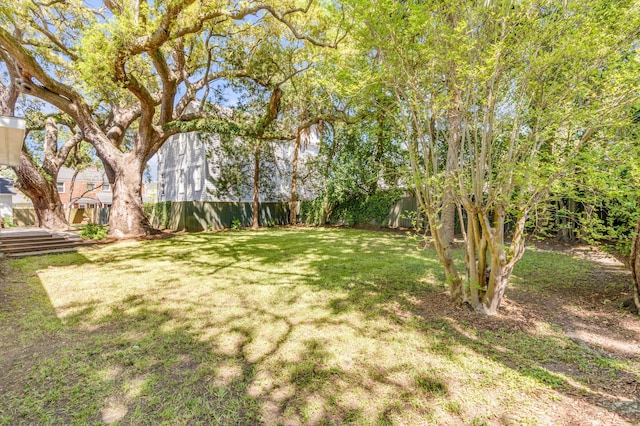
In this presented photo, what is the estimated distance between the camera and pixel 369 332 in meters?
3.13

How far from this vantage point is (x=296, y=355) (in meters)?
2.67

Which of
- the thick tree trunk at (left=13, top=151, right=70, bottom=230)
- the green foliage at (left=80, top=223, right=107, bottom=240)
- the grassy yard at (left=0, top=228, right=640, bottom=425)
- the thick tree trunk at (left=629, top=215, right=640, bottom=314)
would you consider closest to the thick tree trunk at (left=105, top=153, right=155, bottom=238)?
the green foliage at (left=80, top=223, right=107, bottom=240)

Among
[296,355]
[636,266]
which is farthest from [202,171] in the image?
[636,266]

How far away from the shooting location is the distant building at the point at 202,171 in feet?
52.3

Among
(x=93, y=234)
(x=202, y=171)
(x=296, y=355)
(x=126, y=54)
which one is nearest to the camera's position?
(x=296, y=355)

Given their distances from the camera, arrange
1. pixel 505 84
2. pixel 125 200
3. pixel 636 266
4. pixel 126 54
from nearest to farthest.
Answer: pixel 505 84
pixel 636 266
pixel 126 54
pixel 125 200

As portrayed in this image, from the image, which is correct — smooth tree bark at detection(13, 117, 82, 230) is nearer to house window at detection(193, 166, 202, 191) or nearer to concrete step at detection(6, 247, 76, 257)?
house window at detection(193, 166, 202, 191)

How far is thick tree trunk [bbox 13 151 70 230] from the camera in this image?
37.6ft

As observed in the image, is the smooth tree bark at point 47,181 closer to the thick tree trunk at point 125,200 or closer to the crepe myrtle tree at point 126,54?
the crepe myrtle tree at point 126,54

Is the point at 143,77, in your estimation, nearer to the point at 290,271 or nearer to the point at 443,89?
the point at 290,271

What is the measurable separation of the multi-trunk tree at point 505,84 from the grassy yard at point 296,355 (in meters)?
1.01

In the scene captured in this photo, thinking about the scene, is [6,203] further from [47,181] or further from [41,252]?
[41,252]

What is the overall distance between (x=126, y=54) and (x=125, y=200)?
17.1 ft

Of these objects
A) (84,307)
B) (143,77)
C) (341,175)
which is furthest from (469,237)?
(143,77)
